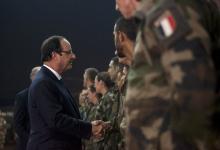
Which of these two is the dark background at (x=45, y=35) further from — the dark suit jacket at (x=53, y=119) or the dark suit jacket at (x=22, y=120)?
the dark suit jacket at (x=53, y=119)

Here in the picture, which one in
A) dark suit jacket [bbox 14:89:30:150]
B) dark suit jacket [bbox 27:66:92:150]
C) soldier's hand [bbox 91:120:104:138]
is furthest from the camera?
dark suit jacket [bbox 14:89:30:150]

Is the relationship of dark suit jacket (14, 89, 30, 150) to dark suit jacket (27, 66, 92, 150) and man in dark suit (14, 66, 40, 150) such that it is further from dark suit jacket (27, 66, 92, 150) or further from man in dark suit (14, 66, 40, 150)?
dark suit jacket (27, 66, 92, 150)

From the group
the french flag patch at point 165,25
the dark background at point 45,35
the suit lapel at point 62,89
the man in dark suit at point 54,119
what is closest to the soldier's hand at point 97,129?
the man in dark suit at point 54,119

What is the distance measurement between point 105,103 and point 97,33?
4877mm

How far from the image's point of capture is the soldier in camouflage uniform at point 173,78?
1256 millimetres

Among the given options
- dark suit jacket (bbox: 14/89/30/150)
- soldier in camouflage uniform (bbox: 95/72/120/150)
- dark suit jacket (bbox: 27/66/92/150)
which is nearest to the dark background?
dark suit jacket (bbox: 14/89/30/150)

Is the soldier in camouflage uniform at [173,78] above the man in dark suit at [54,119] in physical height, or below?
above

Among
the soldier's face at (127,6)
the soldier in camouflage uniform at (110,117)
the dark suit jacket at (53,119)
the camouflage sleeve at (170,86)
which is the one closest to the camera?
the camouflage sleeve at (170,86)

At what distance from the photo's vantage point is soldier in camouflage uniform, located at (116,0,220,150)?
1256 millimetres

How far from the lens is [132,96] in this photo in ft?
4.74

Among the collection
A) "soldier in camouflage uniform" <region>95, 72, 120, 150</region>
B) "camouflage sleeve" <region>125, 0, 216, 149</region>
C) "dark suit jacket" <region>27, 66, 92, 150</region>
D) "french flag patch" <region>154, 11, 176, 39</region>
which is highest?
"french flag patch" <region>154, 11, 176, 39</region>

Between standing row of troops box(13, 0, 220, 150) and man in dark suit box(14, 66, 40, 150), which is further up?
standing row of troops box(13, 0, 220, 150)

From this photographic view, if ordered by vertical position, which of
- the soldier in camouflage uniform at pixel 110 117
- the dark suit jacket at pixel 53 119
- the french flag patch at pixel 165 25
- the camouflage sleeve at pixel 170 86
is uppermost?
the french flag patch at pixel 165 25

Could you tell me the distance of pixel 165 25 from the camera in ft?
4.34
